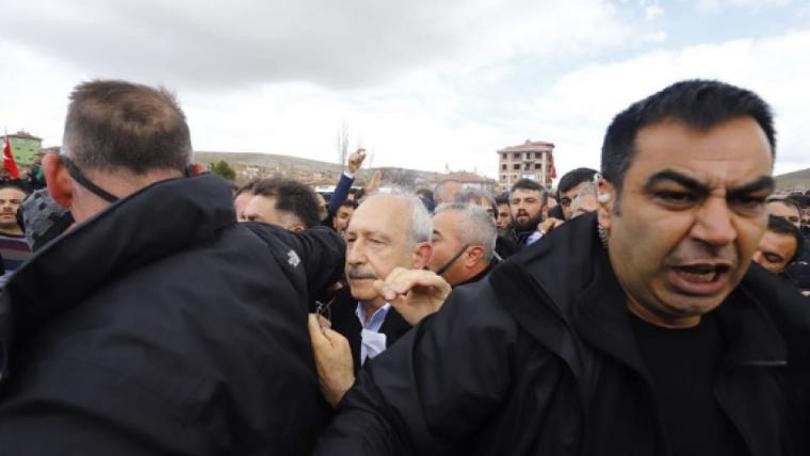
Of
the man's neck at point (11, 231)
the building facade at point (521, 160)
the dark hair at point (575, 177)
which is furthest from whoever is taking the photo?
the building facade at point (521, 160)

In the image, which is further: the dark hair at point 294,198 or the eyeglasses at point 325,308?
the dark hair at point 294,198

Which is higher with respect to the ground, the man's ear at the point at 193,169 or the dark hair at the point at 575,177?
the man's ear at the point at 193,169

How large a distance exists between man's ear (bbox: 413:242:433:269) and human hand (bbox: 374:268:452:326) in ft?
3.02

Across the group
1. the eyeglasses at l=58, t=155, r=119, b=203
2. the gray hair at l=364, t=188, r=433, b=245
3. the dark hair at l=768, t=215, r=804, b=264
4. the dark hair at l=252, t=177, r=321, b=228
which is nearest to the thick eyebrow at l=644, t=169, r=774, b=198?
the eyeglasses at l=58, t=155, r=119, b=203

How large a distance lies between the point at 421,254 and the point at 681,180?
1.60 meters

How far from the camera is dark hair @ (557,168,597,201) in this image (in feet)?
19.1

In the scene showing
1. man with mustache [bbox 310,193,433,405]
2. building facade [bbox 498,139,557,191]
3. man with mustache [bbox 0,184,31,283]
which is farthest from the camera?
building facade [bbox 498,139,557,191]

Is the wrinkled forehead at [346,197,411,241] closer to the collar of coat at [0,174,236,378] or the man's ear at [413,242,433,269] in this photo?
the man's ear at [413,242,433,269]

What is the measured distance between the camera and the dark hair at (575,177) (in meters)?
5.81

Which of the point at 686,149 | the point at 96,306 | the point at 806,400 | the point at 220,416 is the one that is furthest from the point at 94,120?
the point at 806,400

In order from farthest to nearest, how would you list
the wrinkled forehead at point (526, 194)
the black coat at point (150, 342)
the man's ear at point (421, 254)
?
the wrinkled forehead at point (526, 194)
the man's ear at point (421, 254)
the black coat at point (150, 342)

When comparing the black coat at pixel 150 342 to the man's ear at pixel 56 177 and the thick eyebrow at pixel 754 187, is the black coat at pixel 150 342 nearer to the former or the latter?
the man's ear at pixel 56 177

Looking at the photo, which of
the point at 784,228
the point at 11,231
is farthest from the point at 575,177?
the point at 11,231

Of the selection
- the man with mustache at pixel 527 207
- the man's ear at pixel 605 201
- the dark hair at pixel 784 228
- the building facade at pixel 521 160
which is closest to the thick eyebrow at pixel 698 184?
the man's ear at pixel 605 201
